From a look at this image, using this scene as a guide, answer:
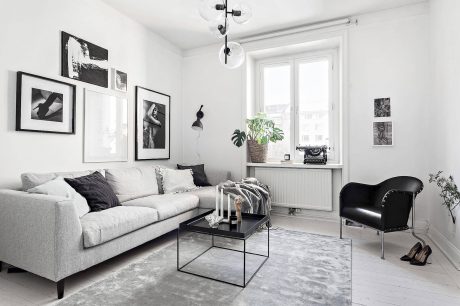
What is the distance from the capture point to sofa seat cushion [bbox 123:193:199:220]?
287 cm

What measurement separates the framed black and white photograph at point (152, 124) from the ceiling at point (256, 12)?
1.02 meters

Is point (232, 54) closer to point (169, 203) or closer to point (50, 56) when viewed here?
point (169, 203)

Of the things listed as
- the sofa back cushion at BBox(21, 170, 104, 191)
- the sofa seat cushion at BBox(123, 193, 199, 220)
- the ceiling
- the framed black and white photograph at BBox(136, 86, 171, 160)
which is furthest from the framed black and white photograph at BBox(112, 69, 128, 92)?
the sofa seat cushion at BBox(123, 193, 199, 220)

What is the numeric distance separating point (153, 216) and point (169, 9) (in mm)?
2719

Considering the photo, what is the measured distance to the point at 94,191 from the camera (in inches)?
103

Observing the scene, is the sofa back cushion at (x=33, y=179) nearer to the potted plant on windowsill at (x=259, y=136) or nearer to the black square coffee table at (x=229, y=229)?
the black square coffee table at (x=229, y=229)

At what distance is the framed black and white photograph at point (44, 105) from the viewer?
8.45 ft

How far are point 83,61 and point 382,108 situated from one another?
12.7 feet

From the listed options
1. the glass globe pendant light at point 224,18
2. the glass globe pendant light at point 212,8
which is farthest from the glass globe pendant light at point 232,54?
the glass globe pendant light at point 212,8

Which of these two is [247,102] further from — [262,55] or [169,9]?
[169,9]

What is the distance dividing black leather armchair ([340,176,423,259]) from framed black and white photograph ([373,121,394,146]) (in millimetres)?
625

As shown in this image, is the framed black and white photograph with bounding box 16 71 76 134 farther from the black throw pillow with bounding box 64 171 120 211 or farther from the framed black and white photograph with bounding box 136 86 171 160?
the framed black and white photograph with bounding box 136 86 171 160

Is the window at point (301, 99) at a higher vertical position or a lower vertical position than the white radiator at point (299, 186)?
higher

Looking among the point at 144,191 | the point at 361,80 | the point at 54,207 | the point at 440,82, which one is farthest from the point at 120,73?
the point at 440,82
